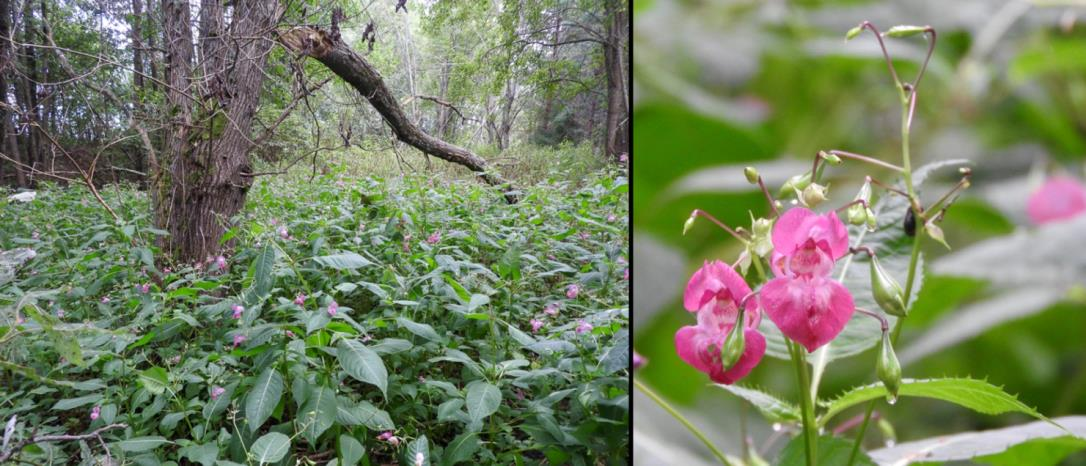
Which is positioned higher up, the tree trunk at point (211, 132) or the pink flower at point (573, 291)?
the tree trunk at point (211, 132)

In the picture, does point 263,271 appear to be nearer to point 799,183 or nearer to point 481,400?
point 481,400

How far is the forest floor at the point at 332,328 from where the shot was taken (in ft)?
3.12

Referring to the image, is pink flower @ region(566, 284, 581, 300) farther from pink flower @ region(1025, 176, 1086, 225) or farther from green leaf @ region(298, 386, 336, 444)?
pink flower @ region(1025, 176, 1086, 225)

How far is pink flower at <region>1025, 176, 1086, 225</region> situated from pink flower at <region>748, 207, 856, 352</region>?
34 cm

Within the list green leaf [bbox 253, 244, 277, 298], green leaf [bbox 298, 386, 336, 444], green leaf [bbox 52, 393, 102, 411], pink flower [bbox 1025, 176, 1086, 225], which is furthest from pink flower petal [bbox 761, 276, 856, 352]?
green leaf [bbox 52, 393, 102, 411]

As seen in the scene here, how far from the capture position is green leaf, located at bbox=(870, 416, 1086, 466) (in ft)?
1.29

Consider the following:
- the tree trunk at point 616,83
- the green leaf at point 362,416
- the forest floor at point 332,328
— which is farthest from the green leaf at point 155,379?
the tree trunk at point 616,83

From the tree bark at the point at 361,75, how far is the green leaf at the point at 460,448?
482 mm

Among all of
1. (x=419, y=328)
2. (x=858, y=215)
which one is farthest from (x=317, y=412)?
(x=858, y=215)

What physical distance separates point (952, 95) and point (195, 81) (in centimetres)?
114

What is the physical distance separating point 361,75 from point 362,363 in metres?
0.49

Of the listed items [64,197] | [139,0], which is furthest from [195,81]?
[64,197]

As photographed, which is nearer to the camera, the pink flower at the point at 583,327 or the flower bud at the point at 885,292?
the flower bud at the point at 885,292

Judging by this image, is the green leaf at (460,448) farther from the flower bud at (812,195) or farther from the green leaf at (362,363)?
the flower bud at (812,195)
